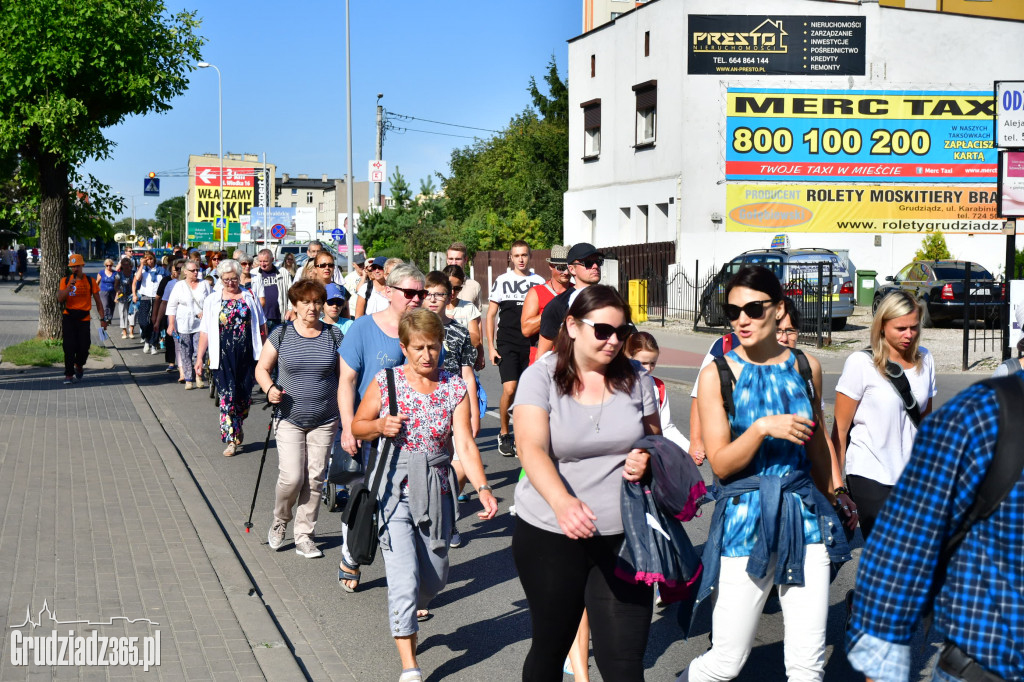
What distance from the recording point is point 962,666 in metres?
2.21

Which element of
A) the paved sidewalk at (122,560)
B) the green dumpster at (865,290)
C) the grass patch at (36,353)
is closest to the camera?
the paved sidewalk at (122,560)

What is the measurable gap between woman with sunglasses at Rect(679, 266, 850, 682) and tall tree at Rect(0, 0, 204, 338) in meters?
15.1

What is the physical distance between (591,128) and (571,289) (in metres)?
33.2

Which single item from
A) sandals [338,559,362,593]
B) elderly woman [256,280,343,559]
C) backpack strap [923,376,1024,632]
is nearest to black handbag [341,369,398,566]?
sandals [338,559,362,593]

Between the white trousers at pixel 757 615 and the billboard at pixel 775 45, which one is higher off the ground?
the billboard at pixel 775 45

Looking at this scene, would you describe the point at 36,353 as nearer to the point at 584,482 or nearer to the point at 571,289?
the point at 571,289

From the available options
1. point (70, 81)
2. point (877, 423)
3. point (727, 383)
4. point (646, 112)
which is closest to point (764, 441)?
point (727, 383)

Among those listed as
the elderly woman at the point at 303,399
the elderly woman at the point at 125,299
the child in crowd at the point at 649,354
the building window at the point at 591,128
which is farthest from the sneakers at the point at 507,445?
the building window at the point at 591,128

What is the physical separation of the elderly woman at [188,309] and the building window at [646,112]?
72.7 ft

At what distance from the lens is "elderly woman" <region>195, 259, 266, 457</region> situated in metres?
10.6

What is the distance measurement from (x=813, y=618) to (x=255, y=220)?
55.3 metres

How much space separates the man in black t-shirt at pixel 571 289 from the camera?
6.73 metres

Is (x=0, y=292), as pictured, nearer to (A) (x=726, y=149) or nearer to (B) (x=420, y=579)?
(A) (x=726, y=149)

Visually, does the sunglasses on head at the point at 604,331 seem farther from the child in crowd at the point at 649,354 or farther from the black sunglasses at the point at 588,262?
the black sunglasses at the point at 588,262
